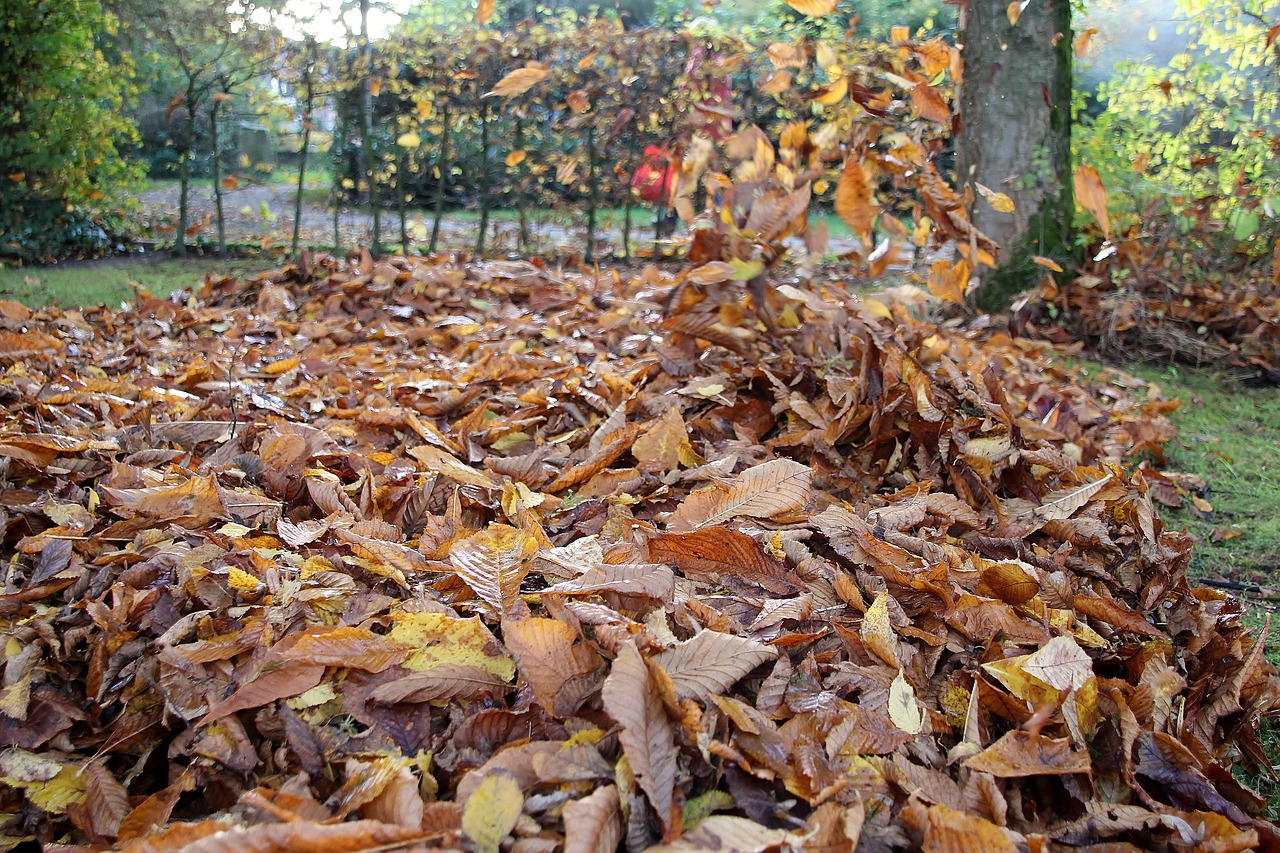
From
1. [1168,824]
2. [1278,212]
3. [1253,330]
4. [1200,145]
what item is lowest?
[1168,824]

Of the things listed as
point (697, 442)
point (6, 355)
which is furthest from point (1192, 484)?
point (6, 355)

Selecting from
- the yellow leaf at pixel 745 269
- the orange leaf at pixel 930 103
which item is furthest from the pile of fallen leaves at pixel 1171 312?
the yellow leaf at pixel 745 269

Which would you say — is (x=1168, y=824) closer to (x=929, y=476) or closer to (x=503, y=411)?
(x=929, y=476)

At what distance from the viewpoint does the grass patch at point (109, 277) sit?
14.6 ft

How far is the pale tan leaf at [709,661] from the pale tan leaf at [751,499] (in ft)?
1.32

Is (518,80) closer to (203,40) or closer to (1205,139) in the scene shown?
(1205,139)

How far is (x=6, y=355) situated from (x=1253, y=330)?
519cm

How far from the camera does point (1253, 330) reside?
4211mm

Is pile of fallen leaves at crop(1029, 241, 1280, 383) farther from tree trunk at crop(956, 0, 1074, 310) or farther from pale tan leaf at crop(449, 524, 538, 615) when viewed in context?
pale tan leaf at crop(449, 524, 538, 615)

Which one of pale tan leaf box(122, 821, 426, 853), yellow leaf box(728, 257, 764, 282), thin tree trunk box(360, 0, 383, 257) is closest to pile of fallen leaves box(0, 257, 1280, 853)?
pale tan leaf box(122, 821, 426, 853)

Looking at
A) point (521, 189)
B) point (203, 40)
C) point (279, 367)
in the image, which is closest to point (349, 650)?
point (279, 367)

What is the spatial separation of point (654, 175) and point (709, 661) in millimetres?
5235

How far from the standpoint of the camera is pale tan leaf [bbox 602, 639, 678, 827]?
100 cm

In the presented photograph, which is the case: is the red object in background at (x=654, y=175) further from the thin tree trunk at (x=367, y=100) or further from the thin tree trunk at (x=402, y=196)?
the thin tree trunk at (x=367, y=100)
